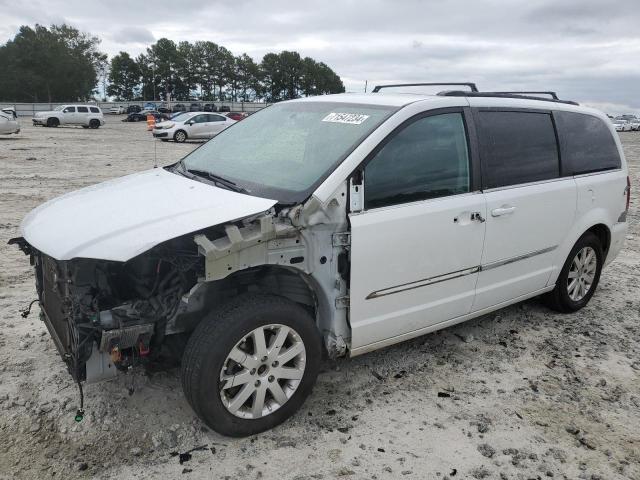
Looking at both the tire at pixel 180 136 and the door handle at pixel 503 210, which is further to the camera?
the tire at pixel 180 136

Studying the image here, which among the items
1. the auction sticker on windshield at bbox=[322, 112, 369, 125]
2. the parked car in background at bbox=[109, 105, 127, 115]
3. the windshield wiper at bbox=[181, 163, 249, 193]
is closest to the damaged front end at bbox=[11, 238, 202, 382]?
the windshield wiper at bbox=[181, 163, 249, 193]

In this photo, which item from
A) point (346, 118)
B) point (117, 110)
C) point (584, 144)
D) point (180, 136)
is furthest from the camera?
point (117, 110)

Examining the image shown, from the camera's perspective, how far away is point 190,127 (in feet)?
81.8

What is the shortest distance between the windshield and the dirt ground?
126cm

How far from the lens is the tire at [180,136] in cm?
2480

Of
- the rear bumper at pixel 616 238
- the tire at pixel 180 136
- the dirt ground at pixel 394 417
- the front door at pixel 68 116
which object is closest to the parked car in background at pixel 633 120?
the tire at pixel 180 136

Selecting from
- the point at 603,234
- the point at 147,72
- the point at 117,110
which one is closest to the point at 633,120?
the point at 603,234

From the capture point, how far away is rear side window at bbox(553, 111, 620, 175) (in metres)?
4.34

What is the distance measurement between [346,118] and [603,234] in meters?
2.83

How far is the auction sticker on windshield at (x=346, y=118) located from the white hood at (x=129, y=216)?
32.9 inches

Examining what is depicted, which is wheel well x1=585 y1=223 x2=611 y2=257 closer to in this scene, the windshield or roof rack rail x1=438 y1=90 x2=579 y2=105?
roof rack rail x1=438 y1=90 x2=579 y2=105

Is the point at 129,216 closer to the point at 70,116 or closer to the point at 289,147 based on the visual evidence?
the point at 289,147

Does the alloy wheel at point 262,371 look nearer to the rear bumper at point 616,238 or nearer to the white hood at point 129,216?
the white hood at point 129,216

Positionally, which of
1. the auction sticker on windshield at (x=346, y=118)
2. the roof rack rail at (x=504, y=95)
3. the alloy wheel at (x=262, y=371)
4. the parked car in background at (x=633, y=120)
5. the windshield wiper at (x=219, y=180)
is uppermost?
the parked car in background at (x=633, y=120)
